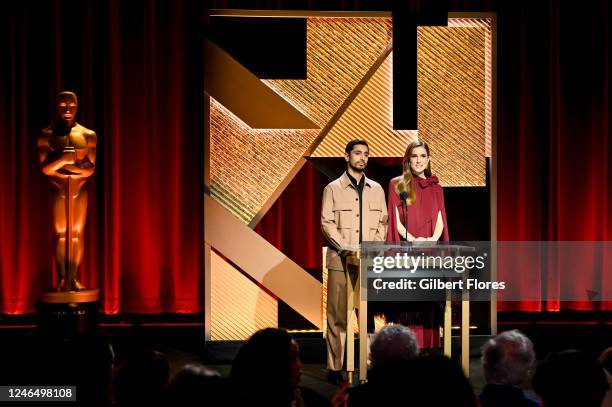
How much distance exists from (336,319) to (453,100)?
6.10 feet

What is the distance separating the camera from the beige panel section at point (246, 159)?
17.9ft

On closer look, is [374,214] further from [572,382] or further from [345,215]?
[572,382]

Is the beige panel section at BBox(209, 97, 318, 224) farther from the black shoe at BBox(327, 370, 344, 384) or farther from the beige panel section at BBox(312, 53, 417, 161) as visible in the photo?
the black shoe at BBox(327, 370, 344, 384)

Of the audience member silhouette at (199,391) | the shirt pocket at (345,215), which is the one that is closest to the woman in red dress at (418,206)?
the shirt pocket at (345,215)

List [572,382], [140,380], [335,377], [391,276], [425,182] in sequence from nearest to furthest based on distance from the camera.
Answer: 1. [572,382]
2. [140,380]
3. [391,276]
4. [335,377]
5. [425,182]

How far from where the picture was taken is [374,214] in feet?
15.7

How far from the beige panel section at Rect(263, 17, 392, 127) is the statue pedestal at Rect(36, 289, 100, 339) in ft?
6.29

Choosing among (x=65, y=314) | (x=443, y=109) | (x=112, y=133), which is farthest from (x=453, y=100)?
(x=65, y=314)

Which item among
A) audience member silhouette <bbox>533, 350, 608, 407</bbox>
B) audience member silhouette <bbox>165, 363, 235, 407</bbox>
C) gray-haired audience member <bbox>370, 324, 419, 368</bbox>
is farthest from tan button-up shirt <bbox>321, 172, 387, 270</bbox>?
audience member silhouette <bbox>165, 363, 235, 407</bbox>

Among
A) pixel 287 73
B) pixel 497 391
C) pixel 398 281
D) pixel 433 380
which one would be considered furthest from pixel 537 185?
pixel 433 380

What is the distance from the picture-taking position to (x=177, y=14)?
6102mm

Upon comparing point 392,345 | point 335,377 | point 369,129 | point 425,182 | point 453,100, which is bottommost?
point 335,377

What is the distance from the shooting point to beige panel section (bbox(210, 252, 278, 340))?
17.8 feet

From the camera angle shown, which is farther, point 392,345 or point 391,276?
point 391,276
